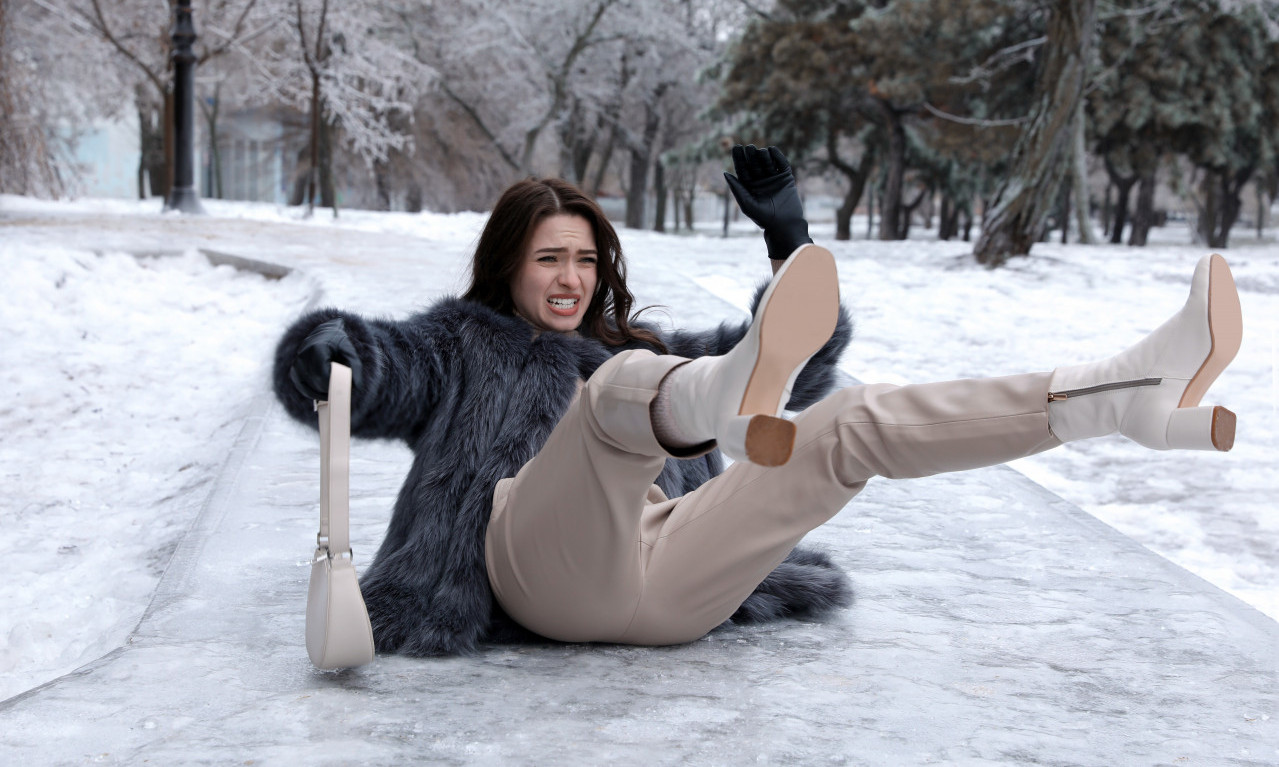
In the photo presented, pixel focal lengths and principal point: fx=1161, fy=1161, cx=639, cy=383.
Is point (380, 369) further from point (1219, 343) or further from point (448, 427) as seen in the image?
point (1219, 343)

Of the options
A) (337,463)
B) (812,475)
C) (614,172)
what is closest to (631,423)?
(812,475)

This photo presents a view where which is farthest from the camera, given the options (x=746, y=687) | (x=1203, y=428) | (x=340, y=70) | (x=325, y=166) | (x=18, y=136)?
(x=325, y=166)

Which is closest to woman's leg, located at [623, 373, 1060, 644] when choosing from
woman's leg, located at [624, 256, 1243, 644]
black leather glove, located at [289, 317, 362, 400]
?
woman's leg, located at [624, 256, 1243, 644]

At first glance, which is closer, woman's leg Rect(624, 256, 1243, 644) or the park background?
woman's leg Rect(624, 256, 1243, 644)

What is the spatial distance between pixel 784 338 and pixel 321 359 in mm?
816

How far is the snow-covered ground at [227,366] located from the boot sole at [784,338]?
77.4 inches

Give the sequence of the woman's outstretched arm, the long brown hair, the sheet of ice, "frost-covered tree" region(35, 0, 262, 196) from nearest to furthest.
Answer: the woman's outstretched arm → the long brown hair → the sheet of ice → "frost-covered tree" region(35, 0, 262, 196)

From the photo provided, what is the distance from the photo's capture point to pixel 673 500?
7.45 feet

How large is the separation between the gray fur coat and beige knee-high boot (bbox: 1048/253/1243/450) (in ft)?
2.98

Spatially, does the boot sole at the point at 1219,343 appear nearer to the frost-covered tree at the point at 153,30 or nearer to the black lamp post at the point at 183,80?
the black lamp post at the point at 183,80

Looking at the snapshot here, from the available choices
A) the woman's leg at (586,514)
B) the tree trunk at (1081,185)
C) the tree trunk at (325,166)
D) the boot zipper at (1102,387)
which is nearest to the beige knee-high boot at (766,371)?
the woman's leg at (586,514)

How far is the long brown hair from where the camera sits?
2.53 metres

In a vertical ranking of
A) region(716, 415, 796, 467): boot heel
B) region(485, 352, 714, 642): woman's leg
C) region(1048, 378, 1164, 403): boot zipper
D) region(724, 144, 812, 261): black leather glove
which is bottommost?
region(485, 352, 714, 642): woman's leg

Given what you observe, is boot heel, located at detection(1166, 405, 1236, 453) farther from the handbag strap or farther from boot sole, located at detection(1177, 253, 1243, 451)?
the handbag strap
